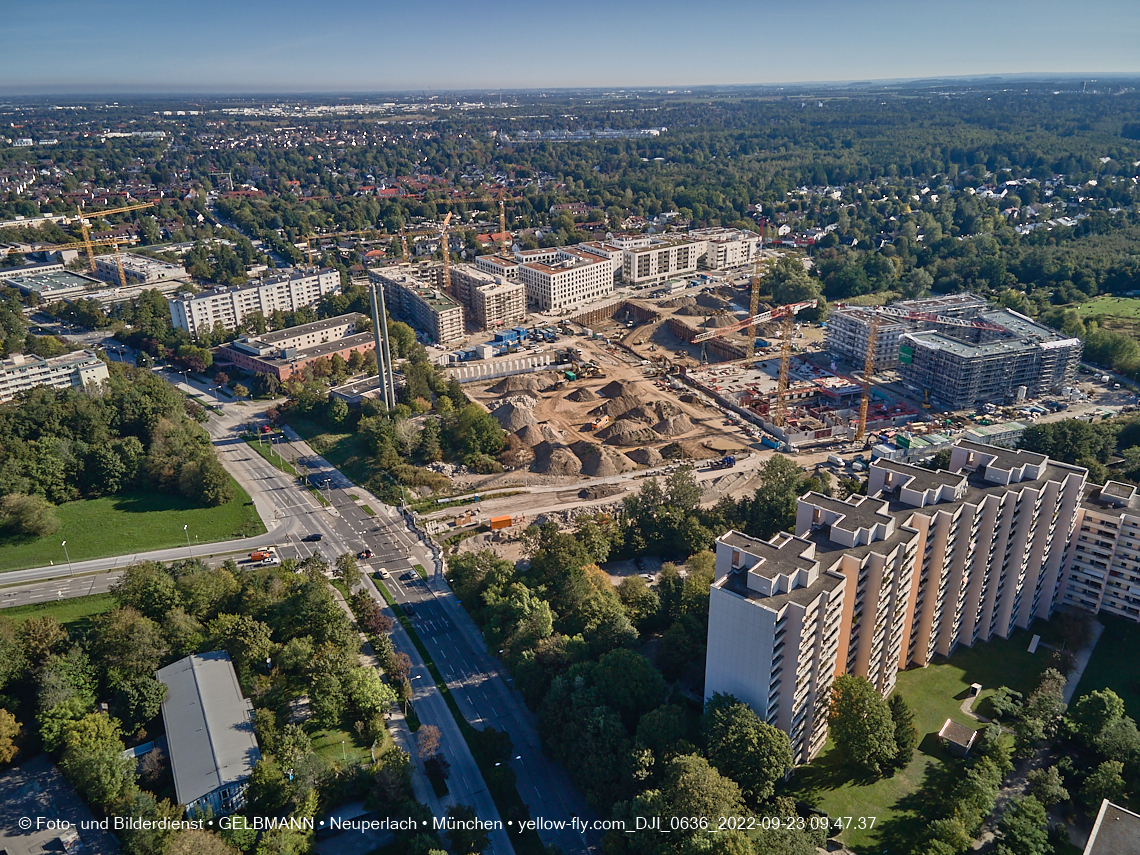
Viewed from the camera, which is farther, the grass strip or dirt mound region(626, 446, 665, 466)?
dirt mound region(626, 446, 665, 466)

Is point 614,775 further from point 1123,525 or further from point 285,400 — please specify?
point 285,400

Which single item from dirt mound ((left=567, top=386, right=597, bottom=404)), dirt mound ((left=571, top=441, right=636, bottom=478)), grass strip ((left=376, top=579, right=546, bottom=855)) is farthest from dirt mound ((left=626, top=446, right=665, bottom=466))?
grass strip ((left=376, top=579, right=546, bottom=855))

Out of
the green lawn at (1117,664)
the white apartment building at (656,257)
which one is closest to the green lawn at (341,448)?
the green lawn at (1117,664)

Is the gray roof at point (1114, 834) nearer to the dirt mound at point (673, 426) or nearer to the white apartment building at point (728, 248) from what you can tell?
the dirt mound at point (673, 426)

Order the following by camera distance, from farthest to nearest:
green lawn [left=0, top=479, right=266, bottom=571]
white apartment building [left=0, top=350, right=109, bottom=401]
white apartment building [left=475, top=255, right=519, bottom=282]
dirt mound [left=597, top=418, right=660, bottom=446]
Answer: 1. white apartment building [left=475, top=255, right=519, bottom=282]
2. white apartment building [left=0, top=350, right=109, bottom=401]
3. dirt mound [left=597, top=418, right=660, bottom=446]
4. green lawn [left=0, top=479, right=266, bottom=571]

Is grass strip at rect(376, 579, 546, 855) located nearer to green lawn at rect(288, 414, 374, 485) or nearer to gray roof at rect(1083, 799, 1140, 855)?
gray roof at rect(1083, 799, 1140, 855)

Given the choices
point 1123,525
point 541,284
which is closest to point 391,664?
point 1123,525

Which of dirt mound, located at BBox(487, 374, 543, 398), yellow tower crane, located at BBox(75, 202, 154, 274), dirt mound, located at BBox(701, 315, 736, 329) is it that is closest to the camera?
dirt mound, located at BBox(487, 374, 543, 398)
